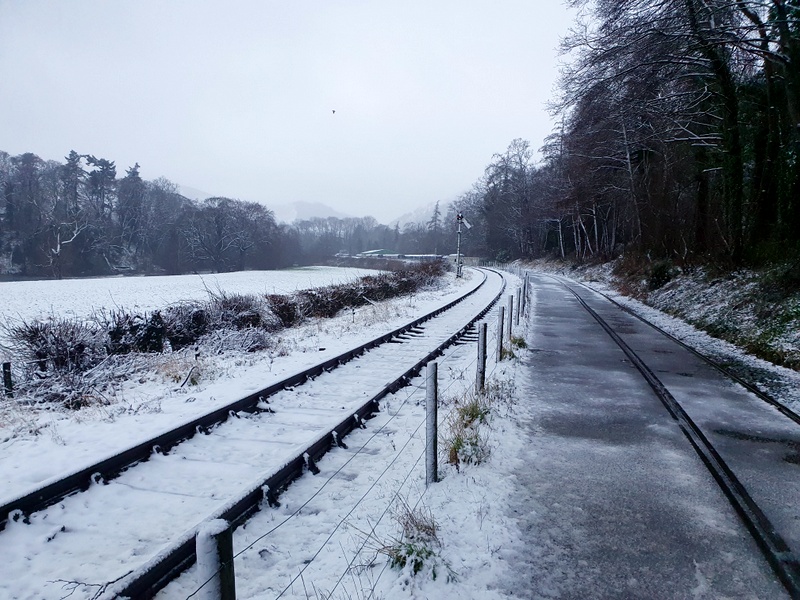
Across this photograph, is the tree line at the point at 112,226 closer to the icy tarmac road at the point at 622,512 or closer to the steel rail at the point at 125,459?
the steel rail at the point at 125,459

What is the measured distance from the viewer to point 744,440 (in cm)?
549

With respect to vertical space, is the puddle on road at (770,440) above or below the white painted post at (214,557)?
below

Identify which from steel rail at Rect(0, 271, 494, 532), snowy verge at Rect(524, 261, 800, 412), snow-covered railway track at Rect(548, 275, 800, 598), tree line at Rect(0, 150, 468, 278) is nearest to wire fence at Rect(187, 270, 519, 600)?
steel rail at Rect(0, 271, 494, 532)

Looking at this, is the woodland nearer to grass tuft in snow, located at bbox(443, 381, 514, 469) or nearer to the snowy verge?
the snowy verge

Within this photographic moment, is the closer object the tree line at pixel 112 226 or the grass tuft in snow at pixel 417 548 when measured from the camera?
the grass tuft in snow at pixel 417 548

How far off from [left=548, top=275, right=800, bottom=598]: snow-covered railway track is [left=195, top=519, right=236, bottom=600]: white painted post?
11.5 ft

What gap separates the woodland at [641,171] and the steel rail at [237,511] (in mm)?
11990

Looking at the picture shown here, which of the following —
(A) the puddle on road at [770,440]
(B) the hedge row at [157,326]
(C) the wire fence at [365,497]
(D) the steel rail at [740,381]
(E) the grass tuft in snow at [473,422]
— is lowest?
(A) the puddle on road at [770,440]

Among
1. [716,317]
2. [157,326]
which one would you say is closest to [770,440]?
[716,317]

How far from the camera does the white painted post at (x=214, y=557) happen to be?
59.4 inches

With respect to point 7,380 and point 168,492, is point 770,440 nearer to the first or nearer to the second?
point 168,492

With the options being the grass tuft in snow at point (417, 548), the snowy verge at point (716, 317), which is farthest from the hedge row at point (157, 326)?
the snowy verge at point (716, 317)

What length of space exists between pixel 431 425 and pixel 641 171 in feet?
106

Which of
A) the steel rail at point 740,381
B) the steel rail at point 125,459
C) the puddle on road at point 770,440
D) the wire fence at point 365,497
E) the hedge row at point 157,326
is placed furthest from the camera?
the hedge row at point 157,326
